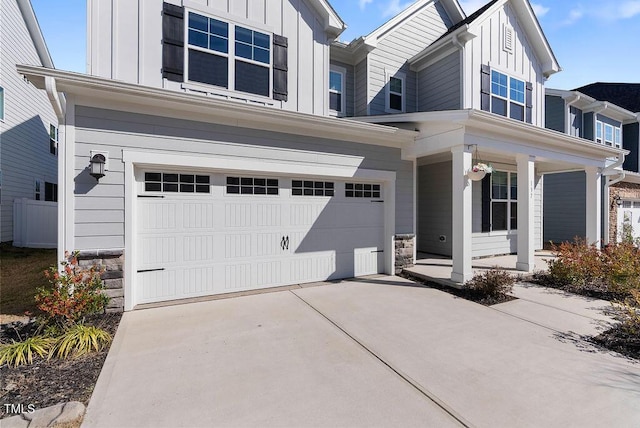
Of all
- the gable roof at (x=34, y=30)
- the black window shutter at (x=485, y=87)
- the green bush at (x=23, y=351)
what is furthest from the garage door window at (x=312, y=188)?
the gable roof at (x=34, y=30)

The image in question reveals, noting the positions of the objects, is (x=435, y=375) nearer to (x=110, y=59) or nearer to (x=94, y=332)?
(x=94, y=332)

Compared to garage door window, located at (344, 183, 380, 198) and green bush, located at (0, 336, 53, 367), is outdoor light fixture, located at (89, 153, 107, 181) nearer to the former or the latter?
green bush, located at (0, 336, 53, 367)

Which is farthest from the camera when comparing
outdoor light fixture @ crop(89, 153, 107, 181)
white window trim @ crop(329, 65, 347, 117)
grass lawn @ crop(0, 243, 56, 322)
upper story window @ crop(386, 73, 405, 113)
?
upper story window @ crop(386, 73, 405, 113)

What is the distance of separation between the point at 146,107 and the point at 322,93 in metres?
3.62

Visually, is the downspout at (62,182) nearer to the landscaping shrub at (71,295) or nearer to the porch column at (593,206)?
the landscaping shrub at (71,295)

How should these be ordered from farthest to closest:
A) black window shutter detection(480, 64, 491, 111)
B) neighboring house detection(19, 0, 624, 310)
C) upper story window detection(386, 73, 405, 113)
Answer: upper story window detection(386, 73, 405, 113) → black window shutter detection(480, 64, 491, 111) → neighboring house detection(19, 0, 624, 310)

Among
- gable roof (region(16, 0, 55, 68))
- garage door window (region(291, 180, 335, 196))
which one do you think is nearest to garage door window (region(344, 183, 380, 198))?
garage door window (region(291, 180, 335, 196))

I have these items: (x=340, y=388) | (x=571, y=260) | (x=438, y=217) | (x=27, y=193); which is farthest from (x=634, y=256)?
(x=27, y=193)

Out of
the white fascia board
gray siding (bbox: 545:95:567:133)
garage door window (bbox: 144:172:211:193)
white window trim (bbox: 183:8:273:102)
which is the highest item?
gray siding (bbox: 545:95:567:133)

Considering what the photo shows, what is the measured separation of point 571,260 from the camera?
250 inches

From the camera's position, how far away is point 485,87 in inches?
333

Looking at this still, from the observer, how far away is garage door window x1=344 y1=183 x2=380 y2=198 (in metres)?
6.79

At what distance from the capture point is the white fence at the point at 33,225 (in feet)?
32.6
